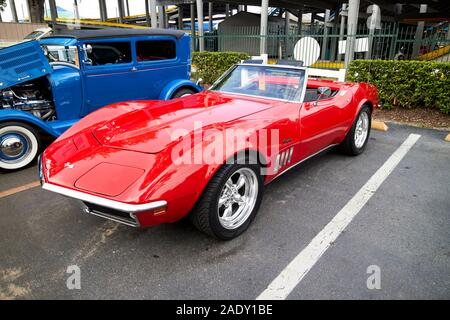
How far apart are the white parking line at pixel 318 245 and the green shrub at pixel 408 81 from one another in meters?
3.53

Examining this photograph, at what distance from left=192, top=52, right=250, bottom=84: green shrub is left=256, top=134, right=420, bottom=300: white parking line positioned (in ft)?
21.5

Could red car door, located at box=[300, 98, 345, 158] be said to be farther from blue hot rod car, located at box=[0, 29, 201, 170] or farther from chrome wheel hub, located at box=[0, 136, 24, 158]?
chrome wheel hub, located at box=[0, 136, 24, 158]

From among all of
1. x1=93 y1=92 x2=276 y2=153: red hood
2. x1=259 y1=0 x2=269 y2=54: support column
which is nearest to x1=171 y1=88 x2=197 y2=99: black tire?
x1=93 y1=92 x2=276 y2=153: red hood

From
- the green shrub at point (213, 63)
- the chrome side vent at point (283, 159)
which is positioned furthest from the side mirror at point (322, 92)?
the green shrub at point (213, 63)

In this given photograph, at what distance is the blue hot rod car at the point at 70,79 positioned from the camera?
14.2 ft

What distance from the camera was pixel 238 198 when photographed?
2.78 m

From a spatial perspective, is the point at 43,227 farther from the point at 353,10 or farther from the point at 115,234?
the point at 353,10

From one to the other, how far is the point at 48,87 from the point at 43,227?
2859mm

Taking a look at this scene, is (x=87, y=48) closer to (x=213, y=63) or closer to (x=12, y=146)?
(x=12, y=146)

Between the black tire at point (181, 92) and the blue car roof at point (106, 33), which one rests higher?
the blue car roof at point (106, 33)

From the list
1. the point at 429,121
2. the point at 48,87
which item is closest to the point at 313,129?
the point at 48,87

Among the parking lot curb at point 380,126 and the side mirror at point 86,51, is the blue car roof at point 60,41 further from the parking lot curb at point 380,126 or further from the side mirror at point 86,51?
the parking lot curb at point 380,126
